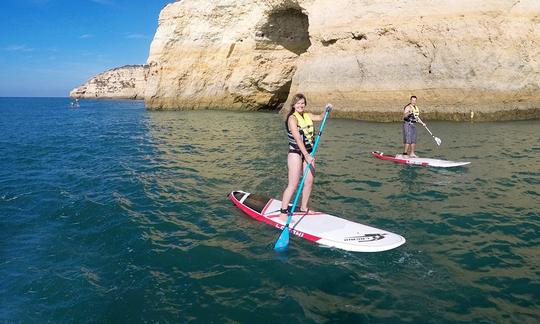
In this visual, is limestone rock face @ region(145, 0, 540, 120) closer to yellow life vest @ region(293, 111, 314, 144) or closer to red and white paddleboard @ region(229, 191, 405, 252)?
red and white paddleboard @ region(229, 191, 405, 252)

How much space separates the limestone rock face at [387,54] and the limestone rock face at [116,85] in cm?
7967

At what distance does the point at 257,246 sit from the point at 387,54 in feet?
71.2

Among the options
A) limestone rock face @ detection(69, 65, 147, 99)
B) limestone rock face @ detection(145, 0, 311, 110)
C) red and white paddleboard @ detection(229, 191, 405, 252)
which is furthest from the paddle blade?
limestone rock face @ detection(69, 65, 147, 99)

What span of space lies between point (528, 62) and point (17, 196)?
24.9 meters

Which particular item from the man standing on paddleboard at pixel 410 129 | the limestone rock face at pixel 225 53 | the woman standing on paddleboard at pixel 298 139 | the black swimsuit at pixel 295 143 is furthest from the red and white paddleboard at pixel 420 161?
the limestone rock face at pixel 225 53

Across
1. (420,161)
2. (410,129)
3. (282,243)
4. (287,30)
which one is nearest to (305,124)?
(282,243)

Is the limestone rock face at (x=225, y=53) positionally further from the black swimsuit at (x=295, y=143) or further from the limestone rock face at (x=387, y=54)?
the black swimsuit at (x=295, y=143)

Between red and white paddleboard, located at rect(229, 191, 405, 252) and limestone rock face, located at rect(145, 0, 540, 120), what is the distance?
60.1 feet

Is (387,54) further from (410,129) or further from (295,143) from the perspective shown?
(295,143)

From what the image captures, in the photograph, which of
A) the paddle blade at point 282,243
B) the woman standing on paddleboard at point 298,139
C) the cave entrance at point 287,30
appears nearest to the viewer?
the paddle blade at point 282,243

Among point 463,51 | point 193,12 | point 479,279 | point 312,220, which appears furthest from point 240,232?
point 193,12

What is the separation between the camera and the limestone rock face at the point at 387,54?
22.0 m

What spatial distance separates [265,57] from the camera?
38.8 meters

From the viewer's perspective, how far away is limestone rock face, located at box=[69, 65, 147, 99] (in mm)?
117412
